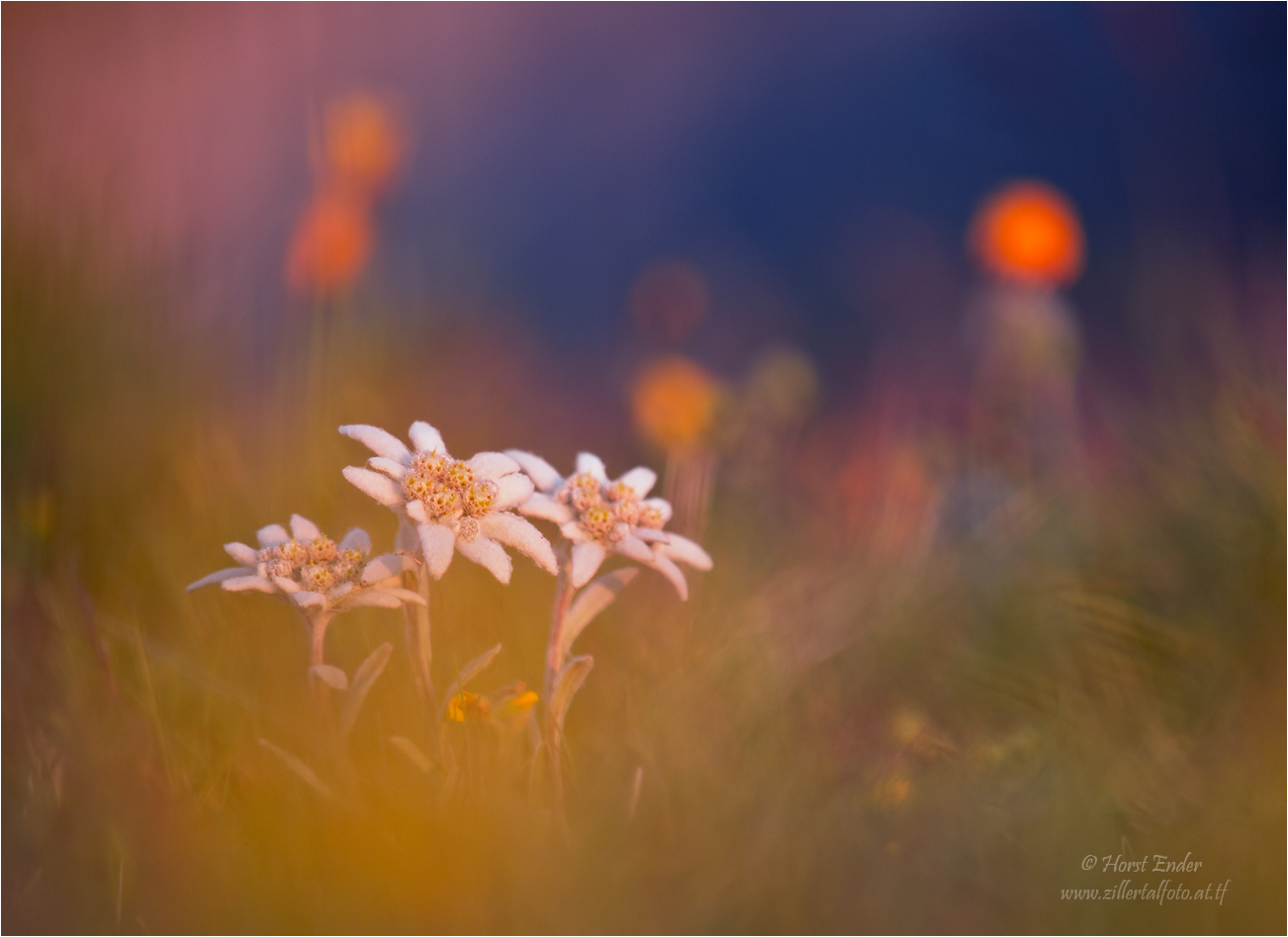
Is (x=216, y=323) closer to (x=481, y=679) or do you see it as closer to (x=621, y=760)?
(x=481, y=679)

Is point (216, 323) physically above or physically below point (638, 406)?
above

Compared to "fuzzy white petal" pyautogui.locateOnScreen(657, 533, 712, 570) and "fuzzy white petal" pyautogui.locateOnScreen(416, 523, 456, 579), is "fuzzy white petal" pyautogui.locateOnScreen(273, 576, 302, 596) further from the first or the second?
"fuzzy white petal" pyautogui.locateOnScreen(657, 533, 712, 570)

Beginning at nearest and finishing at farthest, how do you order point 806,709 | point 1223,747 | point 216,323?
point 1223,747 < point 806,709 < point 216,323

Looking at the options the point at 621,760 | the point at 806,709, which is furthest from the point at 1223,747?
the point at 621,760

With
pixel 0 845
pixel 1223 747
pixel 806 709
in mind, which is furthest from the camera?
pixel 806 709

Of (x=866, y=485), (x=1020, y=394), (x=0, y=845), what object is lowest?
(x=0, y=845)

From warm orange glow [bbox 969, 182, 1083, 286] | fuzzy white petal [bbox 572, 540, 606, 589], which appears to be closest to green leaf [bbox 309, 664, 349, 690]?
fuzzy white petal [bbox 572, 540, 606, 589]

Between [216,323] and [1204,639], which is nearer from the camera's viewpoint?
[1204,639]
